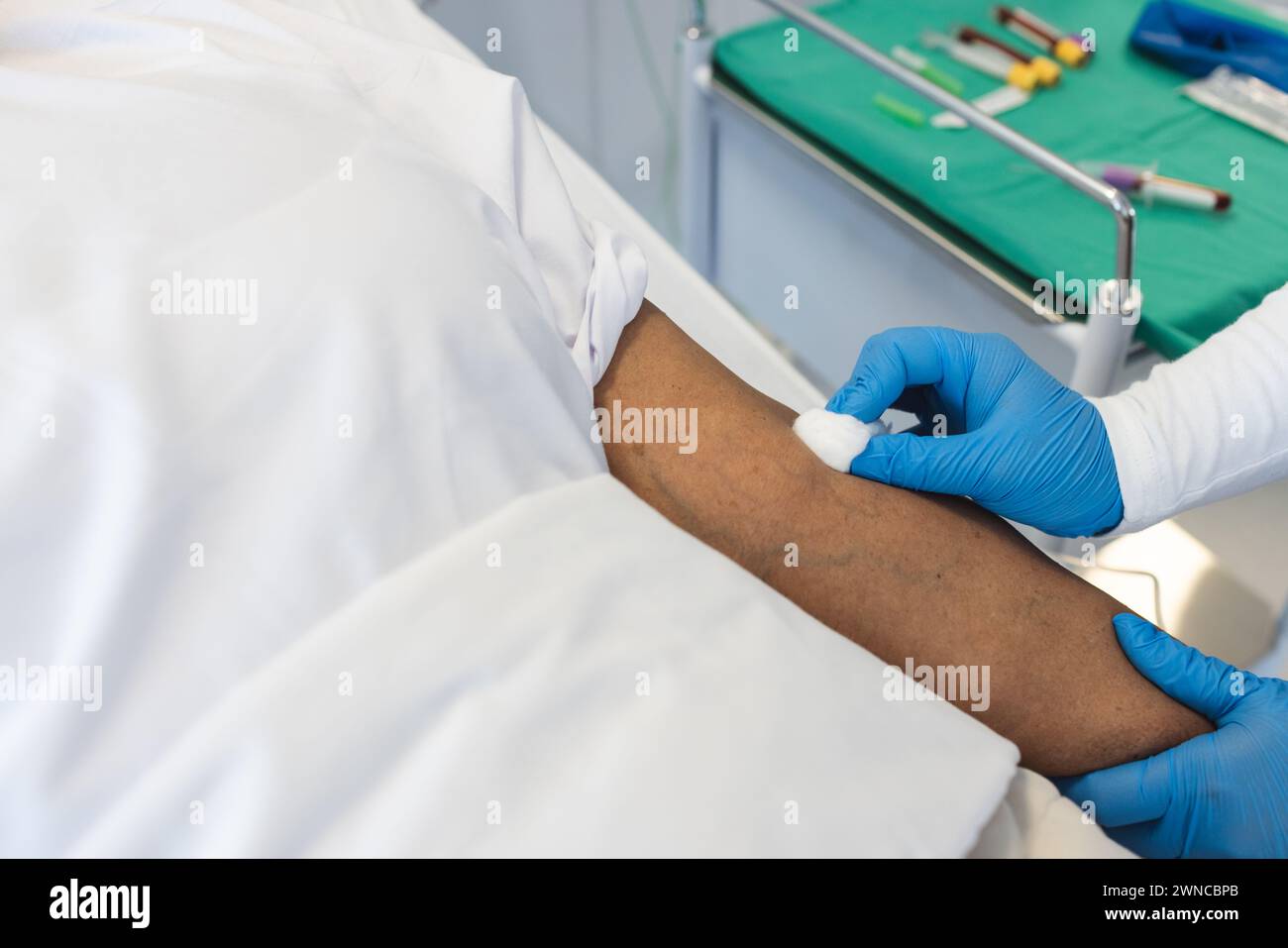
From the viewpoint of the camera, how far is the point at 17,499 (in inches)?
20.8

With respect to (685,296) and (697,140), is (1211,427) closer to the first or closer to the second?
(685,296)

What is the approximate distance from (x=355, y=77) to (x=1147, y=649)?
0.83m

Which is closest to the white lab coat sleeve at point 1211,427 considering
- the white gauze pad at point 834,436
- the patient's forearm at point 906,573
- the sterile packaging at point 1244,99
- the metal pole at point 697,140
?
the patient's forearm at point 906,573

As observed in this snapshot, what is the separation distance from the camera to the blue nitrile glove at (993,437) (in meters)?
0.84

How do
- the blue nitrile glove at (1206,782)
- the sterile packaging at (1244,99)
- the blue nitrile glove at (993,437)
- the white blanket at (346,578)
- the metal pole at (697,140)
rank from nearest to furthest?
the white blanket at (346,578) → the blue nitrile glove at (1206,782) → the blue nitrile glove at (993,437) → the sterile packaging at (1244,99) → the metal pole at (697,140)

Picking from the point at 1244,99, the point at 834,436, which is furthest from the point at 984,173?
the point at 834,436

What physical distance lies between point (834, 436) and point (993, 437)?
0.14 metres

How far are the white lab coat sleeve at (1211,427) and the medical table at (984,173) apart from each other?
25cm

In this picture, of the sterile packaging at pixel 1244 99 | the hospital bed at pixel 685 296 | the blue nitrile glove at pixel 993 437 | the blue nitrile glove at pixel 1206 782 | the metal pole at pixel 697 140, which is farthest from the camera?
the metal pole at pixel 697 140

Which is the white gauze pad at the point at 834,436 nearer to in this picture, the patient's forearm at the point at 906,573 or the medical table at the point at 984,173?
the patient's forearm at the point at 906,573

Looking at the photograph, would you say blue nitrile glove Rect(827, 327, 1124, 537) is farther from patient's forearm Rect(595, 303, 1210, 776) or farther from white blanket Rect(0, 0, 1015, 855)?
white blanket Rect(0, 0, 1015, 855)

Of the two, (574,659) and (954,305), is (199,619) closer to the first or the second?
(574,659)
